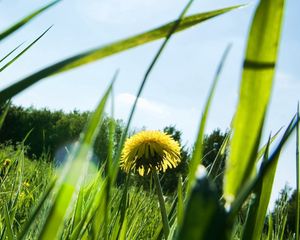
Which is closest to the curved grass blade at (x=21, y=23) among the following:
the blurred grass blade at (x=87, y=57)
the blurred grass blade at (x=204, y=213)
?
the blurred grass blade at (x=87, y=57)

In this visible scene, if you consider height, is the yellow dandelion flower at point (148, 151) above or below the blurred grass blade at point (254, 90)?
Result: above

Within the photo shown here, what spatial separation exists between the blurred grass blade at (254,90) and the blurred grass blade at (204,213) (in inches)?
1.9

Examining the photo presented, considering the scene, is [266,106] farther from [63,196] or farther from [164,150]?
[164,150]

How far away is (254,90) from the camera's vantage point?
0.60 ft

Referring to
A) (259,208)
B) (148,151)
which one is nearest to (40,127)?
(148,151)

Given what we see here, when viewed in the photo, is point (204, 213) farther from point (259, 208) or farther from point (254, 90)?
point (259, 208)

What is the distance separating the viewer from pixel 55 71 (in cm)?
22

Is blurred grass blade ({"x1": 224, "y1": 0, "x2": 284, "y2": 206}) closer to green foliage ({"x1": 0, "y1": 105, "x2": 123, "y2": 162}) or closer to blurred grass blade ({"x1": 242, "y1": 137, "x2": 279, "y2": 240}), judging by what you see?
blurred grass blade ({"x1": 242, "y1": 137, "x2": 279, "y2": 240})

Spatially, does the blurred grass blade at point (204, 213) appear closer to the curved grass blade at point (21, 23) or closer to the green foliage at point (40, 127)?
the curved grass blade at point (21, 23)

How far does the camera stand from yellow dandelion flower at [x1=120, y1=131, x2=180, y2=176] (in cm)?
129

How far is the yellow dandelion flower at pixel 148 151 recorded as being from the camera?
1.29 metres

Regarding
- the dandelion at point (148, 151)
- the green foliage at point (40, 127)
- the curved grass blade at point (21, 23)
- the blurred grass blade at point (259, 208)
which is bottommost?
the blurred grass blade at point (259, 208)

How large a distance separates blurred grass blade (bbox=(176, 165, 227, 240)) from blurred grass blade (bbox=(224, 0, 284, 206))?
48 mm

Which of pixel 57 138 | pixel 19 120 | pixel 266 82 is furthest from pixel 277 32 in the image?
pixel 19 120
